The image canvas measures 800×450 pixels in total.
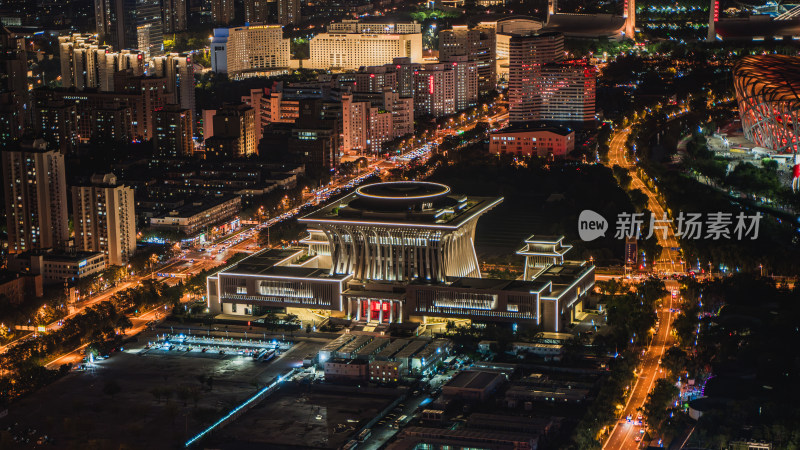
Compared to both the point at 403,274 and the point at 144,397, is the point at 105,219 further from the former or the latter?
the point at 144,397

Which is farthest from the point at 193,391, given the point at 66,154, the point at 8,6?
the point at 8,6

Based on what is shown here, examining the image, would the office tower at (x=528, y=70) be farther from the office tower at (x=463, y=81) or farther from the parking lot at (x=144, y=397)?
the parking lot at (x=144, y=397)

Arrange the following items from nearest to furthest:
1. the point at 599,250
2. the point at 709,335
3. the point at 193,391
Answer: the point at 193,391
the point at 709,335
the point at 599,250

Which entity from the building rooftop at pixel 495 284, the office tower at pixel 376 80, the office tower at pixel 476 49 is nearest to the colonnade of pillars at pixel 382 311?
the building rooftop at pixel 495 284

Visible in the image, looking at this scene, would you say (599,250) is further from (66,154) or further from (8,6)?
(8,6)

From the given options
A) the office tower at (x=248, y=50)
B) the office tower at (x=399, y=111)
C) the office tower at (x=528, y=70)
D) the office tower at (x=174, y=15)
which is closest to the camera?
the office tower at (x=528, y=70)

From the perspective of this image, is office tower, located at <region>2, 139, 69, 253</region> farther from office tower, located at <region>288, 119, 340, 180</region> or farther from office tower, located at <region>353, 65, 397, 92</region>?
office tower, located at <region>353, 65, 397, 92</region>

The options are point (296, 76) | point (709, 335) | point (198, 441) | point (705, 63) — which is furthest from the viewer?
point (296, 76)
